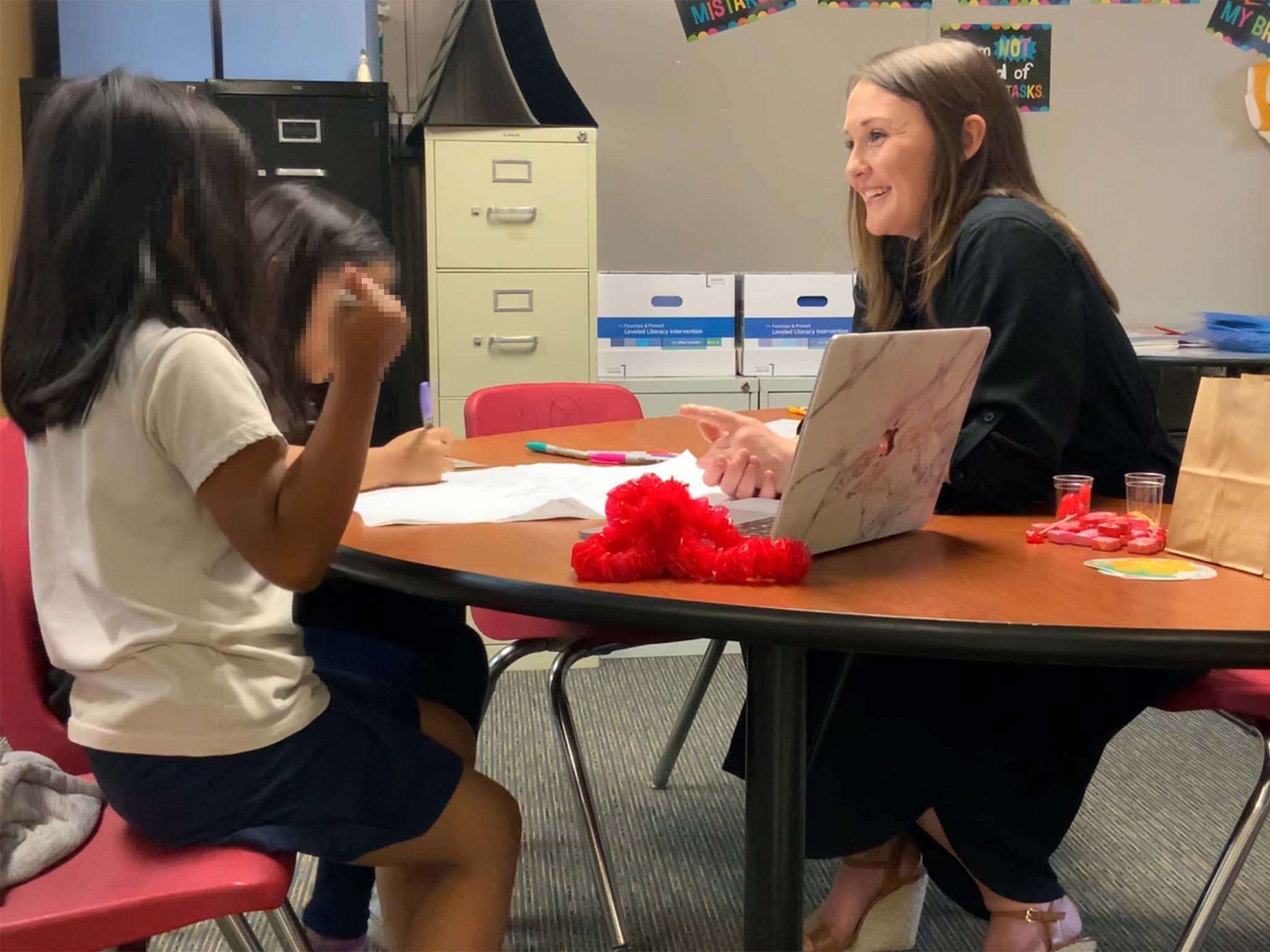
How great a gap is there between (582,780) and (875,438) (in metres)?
0.90

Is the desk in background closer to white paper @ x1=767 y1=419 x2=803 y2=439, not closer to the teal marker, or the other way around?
white paper @ x1=767 y1=419 x2=803 y2=439

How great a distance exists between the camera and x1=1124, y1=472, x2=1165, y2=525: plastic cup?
3.27ft

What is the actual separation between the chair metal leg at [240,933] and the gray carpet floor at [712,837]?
2.03 ft

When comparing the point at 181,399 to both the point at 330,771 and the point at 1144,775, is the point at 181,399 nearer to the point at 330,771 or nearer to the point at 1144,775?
the point at 330,771

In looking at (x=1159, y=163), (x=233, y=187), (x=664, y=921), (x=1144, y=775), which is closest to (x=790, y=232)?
Answer: (x=1159, y=163)

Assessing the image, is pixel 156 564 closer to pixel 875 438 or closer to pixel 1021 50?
pixel 875 438

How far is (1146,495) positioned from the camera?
1.00 meters

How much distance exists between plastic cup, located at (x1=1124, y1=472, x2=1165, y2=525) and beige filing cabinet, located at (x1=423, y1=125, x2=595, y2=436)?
1903mm

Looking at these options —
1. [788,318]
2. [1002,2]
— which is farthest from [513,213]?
[1002,2]

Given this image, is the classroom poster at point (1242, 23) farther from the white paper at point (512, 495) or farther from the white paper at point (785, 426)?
the white paper at point (512, 495)

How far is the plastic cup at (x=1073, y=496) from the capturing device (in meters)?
1.01

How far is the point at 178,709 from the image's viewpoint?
851 millimetres

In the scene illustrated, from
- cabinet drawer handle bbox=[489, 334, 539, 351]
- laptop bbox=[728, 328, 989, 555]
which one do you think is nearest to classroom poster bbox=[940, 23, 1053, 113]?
cabinet drawer handle bbox=[489, 334, 539, 351]

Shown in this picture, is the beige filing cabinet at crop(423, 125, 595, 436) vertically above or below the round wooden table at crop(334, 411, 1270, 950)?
above
